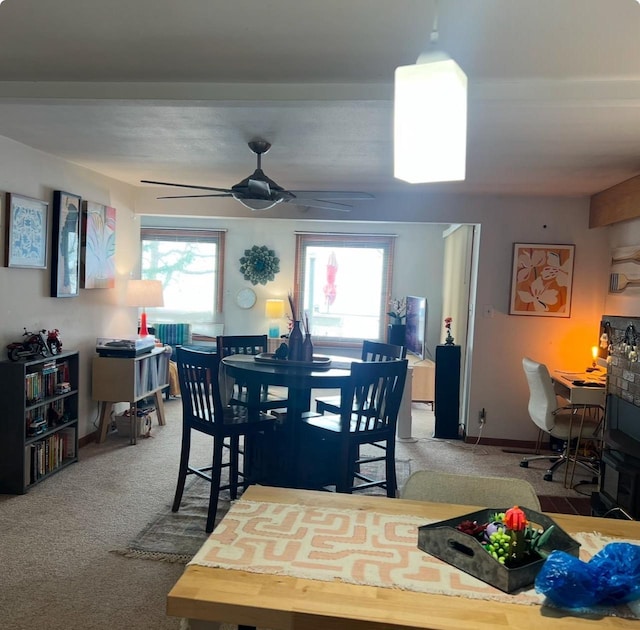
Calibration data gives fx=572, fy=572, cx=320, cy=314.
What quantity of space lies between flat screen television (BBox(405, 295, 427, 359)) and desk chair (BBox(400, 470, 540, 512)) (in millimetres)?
4573

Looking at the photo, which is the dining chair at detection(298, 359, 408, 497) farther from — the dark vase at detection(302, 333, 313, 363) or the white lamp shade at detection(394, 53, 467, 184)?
the white lamp shade at detection(394, 53, 467, 184)

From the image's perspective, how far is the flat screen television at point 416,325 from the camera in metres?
6.40

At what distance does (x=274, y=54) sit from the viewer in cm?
221

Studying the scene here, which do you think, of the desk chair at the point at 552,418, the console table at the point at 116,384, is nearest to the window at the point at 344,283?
the console table at the point at 116,384

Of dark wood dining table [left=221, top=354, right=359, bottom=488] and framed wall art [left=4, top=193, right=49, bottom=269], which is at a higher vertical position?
framed wall art [left=4, top=193, right=49, bottom=269]

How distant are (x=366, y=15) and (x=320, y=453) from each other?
2493mm

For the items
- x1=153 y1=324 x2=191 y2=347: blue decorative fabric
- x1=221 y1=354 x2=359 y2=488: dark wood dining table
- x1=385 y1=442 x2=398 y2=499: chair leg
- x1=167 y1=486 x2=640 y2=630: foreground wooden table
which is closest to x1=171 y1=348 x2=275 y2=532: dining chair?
x1=221 y1=354 x2=359 y2=488: dark wood dining table

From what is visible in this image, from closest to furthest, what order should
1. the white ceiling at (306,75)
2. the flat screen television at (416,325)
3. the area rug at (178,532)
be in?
1. the white ceiling at (306,75)
2. the area rug at (178,532)
3. the flat screen television at (416,325)

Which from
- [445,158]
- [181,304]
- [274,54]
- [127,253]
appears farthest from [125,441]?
[445,158]

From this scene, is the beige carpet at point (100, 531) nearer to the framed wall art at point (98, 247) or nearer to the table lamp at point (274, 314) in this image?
the framed wall art at point (98, 247)

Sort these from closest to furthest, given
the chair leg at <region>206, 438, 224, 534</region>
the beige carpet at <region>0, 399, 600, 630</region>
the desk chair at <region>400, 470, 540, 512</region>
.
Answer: the desk chair at <region>400, 470, 540, 512</region>
the beige carpet at <region>0, 399, 600, 630</region>
the chair leg at <region>206, 438, 224, 534</region>

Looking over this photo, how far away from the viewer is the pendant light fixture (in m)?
0.96

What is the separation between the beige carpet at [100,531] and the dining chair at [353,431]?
3.12 feet

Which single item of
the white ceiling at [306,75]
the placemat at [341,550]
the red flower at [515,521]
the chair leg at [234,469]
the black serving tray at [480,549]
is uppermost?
the white ceiling at [306,75]
